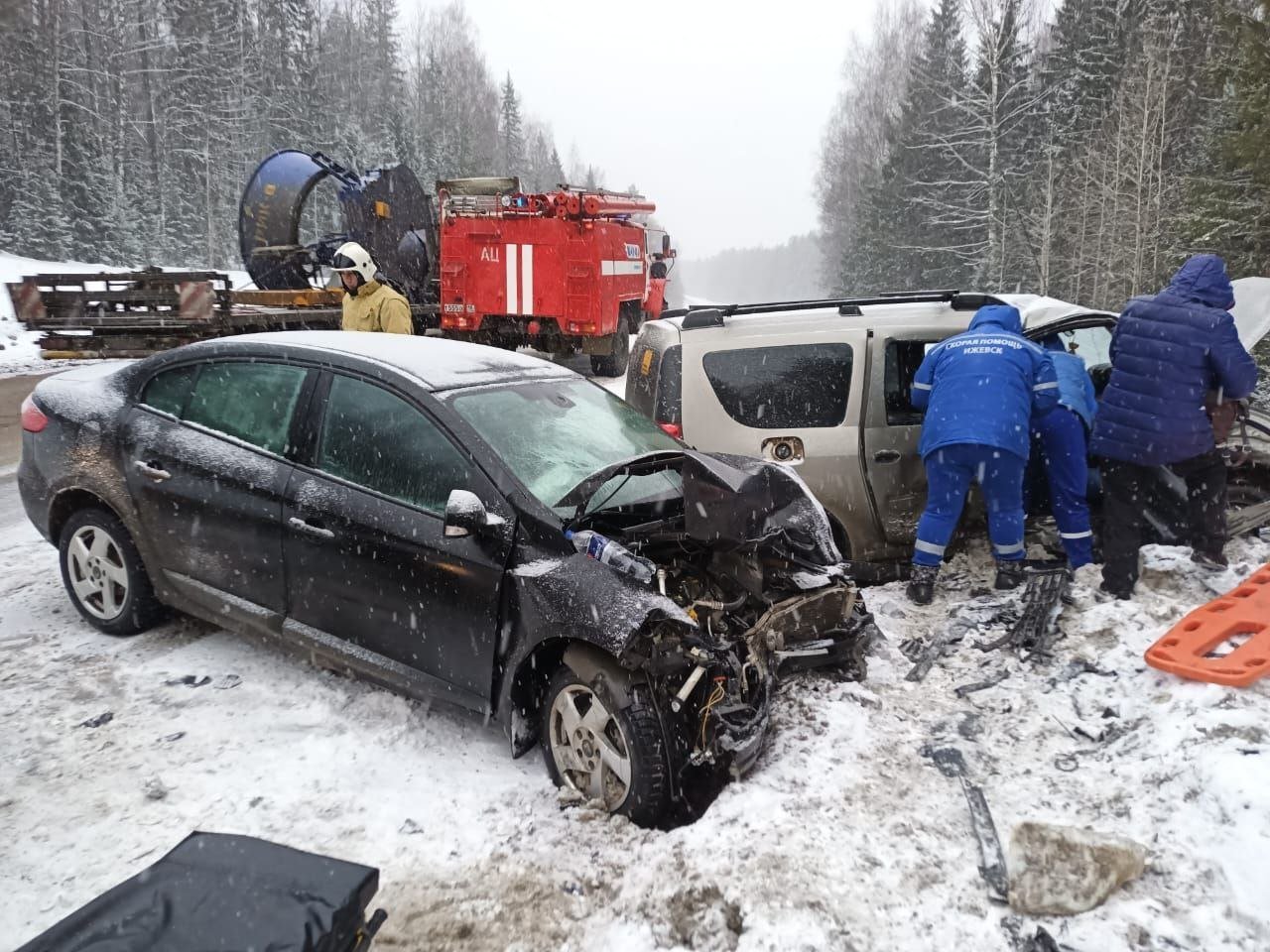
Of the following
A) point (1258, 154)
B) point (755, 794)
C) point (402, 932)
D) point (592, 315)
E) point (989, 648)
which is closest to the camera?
point (402, 932)

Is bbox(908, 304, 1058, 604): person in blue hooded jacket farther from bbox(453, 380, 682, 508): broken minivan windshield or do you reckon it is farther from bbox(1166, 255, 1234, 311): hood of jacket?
bbox(453, 380, 682, 508): broken minivan windshield

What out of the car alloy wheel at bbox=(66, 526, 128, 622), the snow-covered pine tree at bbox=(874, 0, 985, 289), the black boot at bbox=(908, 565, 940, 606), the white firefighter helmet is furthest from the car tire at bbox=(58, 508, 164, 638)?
the snow-covered pine tree at bbox=(874, 0, 985, 289)

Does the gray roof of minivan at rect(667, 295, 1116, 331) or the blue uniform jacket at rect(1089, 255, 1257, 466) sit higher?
the gray roof of minivan at rect(667, 295, 1116, 331)

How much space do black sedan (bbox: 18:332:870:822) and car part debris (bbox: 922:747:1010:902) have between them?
58cm

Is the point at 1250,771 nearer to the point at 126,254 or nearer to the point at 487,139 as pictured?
the point at 126,254

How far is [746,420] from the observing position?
490 cm

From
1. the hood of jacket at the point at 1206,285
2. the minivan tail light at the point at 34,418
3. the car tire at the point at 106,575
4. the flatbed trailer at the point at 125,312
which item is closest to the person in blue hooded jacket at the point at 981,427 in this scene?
the hood of jacket at the point at 1206,285

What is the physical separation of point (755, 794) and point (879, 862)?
0.46 metres

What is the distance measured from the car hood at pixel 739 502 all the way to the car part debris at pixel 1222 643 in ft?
4.22

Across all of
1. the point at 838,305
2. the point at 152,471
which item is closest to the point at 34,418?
the point at 152,471

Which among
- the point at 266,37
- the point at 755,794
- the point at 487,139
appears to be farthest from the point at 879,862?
the point at 487,139

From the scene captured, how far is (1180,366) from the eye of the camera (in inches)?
167

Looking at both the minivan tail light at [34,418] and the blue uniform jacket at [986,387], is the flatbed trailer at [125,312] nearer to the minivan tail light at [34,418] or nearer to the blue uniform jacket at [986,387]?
the minivan tail light at [34,418]

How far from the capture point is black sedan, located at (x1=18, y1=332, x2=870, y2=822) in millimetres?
2871
